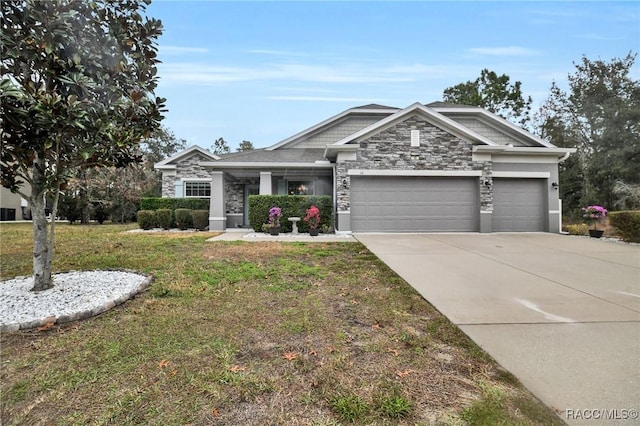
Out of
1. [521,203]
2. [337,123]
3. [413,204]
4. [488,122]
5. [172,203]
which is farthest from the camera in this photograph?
[337,123]

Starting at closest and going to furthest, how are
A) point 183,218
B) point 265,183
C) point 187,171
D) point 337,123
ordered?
point 265,183 → point 183,218 → point 337,123 → point 187,171

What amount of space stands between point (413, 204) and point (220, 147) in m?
45.1

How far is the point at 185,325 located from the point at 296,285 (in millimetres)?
2060

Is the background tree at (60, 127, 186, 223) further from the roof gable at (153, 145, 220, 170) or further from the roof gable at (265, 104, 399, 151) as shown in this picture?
the roof gable at (265, 104, 399, 151)

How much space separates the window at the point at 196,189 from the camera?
19.0 m

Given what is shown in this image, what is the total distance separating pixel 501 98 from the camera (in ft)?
104

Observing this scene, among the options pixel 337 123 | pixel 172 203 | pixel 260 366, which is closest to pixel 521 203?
pixel 337 123

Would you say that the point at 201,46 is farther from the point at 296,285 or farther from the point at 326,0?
the point at 296,285

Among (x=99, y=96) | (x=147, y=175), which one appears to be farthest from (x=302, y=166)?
(x=147, y=175)

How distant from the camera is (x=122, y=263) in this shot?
6.95 meters

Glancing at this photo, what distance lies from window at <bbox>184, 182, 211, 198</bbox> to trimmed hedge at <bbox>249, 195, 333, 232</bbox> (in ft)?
22.9

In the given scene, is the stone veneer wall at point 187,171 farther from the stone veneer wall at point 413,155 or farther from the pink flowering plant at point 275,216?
the stone veneer wall at point 413,155

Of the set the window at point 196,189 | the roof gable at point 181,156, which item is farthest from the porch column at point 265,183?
the window at point 196,189

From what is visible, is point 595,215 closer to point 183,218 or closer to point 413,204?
point 413,204
